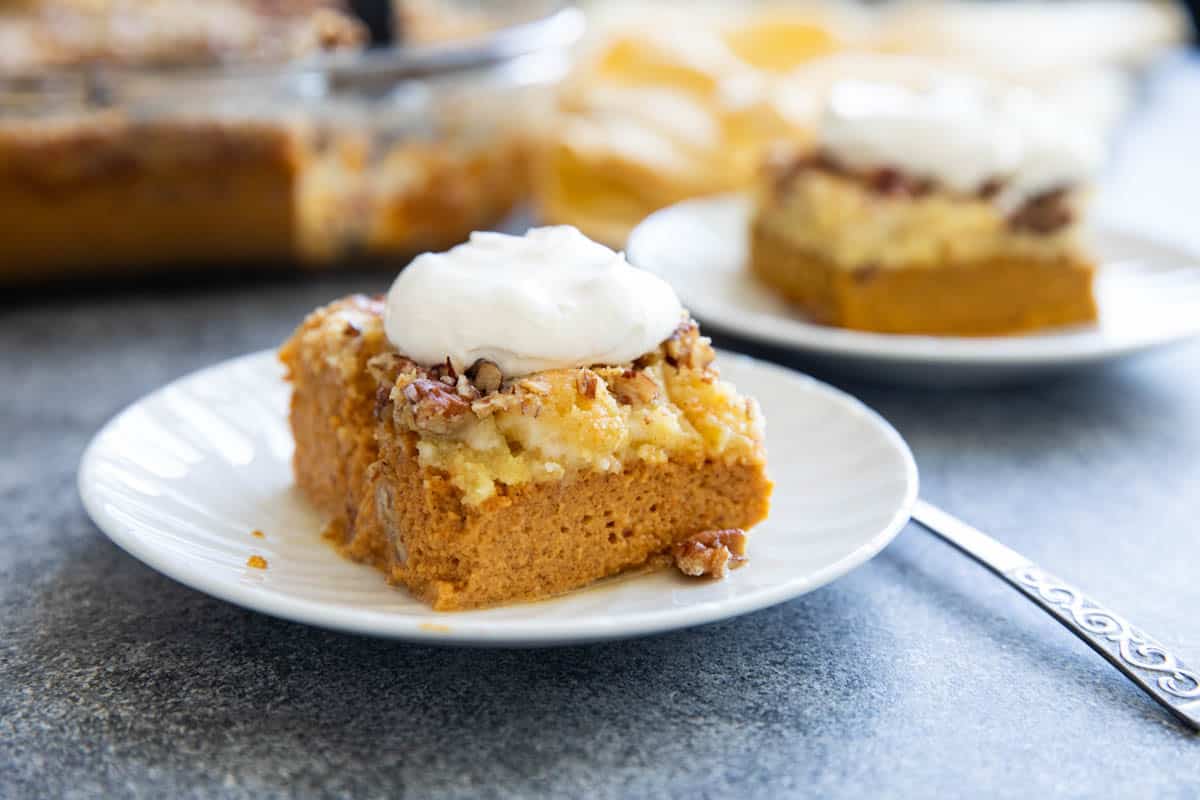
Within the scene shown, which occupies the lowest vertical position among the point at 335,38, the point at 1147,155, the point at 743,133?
the point at 1147,155

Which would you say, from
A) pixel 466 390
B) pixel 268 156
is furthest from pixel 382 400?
pixel 268 156

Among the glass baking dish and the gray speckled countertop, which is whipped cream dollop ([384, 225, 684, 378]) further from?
the glass baking dish

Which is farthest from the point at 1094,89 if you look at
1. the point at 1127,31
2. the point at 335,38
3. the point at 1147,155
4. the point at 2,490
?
the point at 2,490

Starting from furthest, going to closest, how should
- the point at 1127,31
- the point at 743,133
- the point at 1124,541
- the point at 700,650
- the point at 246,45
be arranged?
the point at 1127,31
the point at 743,133
the point at 246,45
the point at 1124,541
the point at 700,650

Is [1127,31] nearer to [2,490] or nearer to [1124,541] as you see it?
[1124,541]

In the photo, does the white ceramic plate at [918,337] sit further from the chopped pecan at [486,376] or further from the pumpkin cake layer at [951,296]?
the chopped pecan at [486,376]

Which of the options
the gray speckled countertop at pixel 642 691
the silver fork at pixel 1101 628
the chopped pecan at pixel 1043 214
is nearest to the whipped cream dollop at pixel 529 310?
the gray speckled countertop at pixel 642 691
